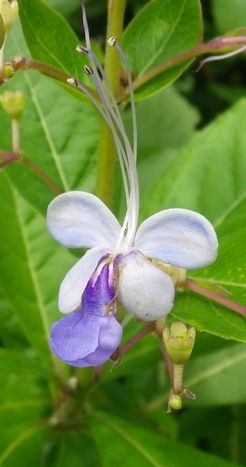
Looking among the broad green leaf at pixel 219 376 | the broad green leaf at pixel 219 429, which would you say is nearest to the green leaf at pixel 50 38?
the broad green leaf at pixel 219 376

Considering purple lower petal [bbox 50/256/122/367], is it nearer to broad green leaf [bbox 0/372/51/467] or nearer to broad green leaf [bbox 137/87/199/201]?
broad green leaf [bbox 0/372/51/467]

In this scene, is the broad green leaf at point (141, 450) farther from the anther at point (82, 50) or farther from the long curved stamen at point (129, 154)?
the anther at point (82, 50)

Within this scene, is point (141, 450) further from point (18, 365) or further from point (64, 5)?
point (64, 5)

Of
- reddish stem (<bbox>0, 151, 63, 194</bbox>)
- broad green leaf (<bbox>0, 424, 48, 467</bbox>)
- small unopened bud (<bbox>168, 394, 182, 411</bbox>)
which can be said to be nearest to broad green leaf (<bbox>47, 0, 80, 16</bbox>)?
reddish stem (<bbox>0, 151, 63, 194</bbox>)

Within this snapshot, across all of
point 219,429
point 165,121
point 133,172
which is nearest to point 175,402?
point 133,172

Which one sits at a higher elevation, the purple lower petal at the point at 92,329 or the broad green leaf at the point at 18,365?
the purple lower petal at the point at 92,329
